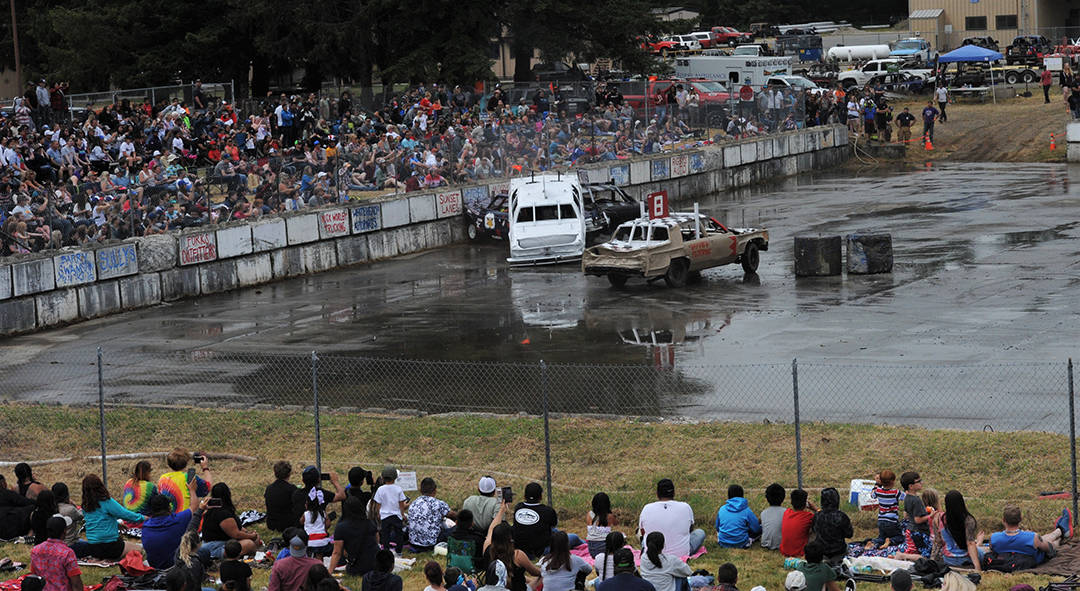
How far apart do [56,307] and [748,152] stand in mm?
28702

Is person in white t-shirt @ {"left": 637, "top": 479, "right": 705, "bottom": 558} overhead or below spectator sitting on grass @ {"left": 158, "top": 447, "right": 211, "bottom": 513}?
below

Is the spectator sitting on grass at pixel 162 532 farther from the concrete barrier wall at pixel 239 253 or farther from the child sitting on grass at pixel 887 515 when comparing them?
the concrete barrier wall at pixel 239 253

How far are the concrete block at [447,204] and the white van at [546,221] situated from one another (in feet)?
11.5

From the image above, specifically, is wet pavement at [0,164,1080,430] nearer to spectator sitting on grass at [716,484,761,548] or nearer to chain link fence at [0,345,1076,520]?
chain link fence at [0,345,1076,520]

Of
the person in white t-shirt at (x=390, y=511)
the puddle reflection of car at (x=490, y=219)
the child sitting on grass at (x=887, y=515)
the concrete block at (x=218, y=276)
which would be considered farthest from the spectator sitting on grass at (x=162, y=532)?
the puddle reflection of car at (x=490, y=219)

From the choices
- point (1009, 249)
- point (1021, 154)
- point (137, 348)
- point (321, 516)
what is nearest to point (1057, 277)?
point (1009, 249)

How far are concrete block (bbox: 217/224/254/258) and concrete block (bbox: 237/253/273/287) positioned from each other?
0.21m

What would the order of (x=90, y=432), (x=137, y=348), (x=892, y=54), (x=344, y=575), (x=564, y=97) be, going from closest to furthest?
(x=344, y=575)
(x=90, y=432)
(x=137, y=348)
(x=564, y=97)
(x=892, y=54)

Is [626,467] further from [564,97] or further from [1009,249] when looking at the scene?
[564,97]

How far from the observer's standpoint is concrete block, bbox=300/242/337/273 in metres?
36.1

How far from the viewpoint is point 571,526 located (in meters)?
15.2

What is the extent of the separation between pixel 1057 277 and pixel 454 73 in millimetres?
31964

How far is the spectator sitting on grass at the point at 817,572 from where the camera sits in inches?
449

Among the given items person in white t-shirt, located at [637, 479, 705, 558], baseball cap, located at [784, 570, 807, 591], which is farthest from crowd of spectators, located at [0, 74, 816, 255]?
baseball cap, located at [784, 570, 807, 591]
